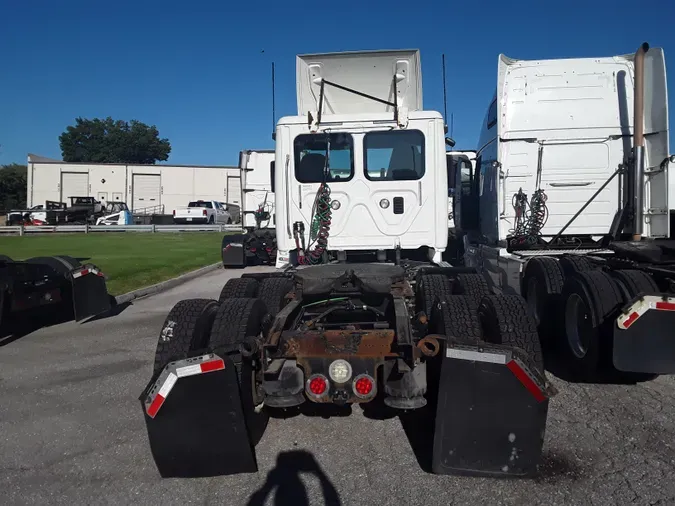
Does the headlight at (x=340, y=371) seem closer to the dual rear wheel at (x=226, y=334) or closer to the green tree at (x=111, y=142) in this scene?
the dual rear wheel at (x=226, y=334)

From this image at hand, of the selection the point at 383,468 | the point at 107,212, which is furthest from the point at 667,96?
the point at 107,212

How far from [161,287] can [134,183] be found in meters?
47.1

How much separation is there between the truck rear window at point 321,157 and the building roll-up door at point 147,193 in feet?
170

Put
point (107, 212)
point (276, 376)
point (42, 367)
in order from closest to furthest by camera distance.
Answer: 1. point (276, 376)
2. point (42, 367)
3. point (107, 212)

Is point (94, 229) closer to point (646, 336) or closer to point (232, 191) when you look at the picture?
point (232, 191)

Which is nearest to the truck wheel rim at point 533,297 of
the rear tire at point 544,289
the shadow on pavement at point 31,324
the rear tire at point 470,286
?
the rear tire at point 544,289

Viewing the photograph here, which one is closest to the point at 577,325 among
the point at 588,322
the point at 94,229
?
the point at 588,322

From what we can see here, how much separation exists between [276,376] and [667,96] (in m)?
6.45

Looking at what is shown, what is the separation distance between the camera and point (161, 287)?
13.2 m

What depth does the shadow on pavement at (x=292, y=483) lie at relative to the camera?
3594 mm

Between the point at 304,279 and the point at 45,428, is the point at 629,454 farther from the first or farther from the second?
the point at 45,428

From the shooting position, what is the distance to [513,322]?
4230 millimetres

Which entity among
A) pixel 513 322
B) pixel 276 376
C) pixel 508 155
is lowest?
pixel 276 376

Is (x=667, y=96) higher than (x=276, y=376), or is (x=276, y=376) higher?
(x=667, y=96)
